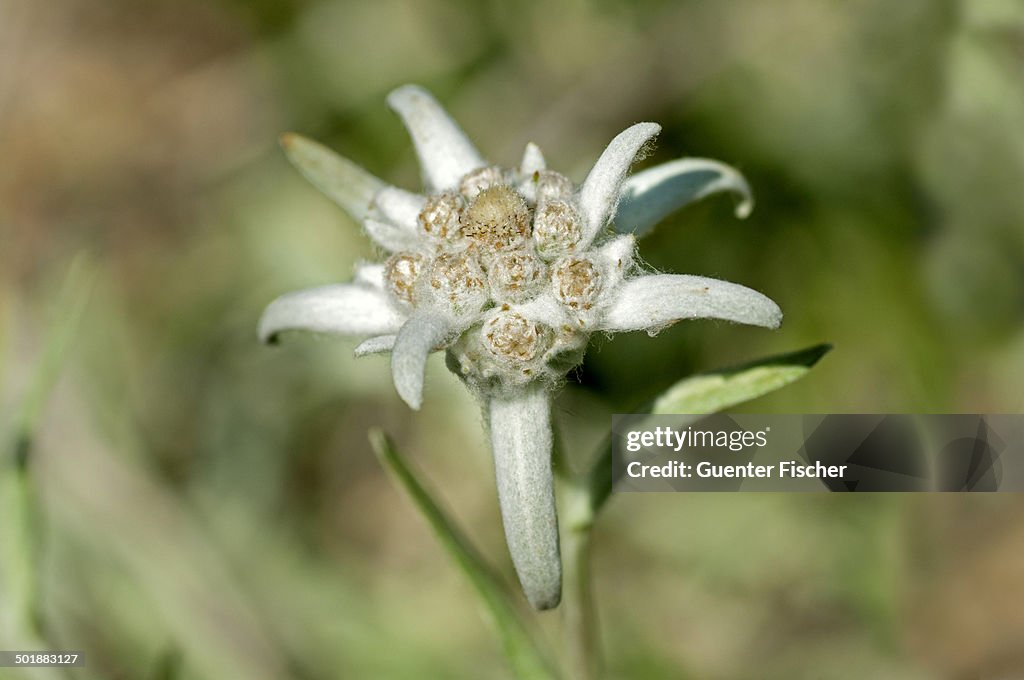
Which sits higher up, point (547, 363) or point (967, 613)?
point (547, 363)

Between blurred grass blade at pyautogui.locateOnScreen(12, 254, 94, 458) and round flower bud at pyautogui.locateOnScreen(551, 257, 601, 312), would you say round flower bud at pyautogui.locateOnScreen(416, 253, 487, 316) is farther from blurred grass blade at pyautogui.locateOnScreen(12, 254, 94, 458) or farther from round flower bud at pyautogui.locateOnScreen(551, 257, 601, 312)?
blurred grass blade at pyautogui.locateOnScreen(12, 254, 94, 458)

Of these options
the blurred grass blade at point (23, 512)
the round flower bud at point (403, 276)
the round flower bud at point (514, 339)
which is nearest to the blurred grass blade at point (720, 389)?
the round flower bud at point (514, 339)

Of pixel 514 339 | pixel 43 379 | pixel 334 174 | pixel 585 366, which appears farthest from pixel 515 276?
pixel 585 366

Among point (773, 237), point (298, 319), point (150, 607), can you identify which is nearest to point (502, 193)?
point (298, 319)

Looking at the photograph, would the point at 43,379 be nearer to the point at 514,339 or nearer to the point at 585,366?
the point at 514,339

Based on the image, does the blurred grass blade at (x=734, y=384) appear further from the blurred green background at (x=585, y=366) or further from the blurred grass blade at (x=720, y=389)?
the blurred green background at (x=585, y=366)

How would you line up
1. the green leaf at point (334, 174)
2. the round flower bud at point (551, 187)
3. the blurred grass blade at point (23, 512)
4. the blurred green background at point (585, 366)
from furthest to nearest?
1. the blurred green background at point (585, 366)
2. the green leaf at point (334, 174)
3. the blurred grass blade at point (23, 512)
4. the round flower bud at point (551, 187)

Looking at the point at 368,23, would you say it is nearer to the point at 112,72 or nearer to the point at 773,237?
the point at 112,72
